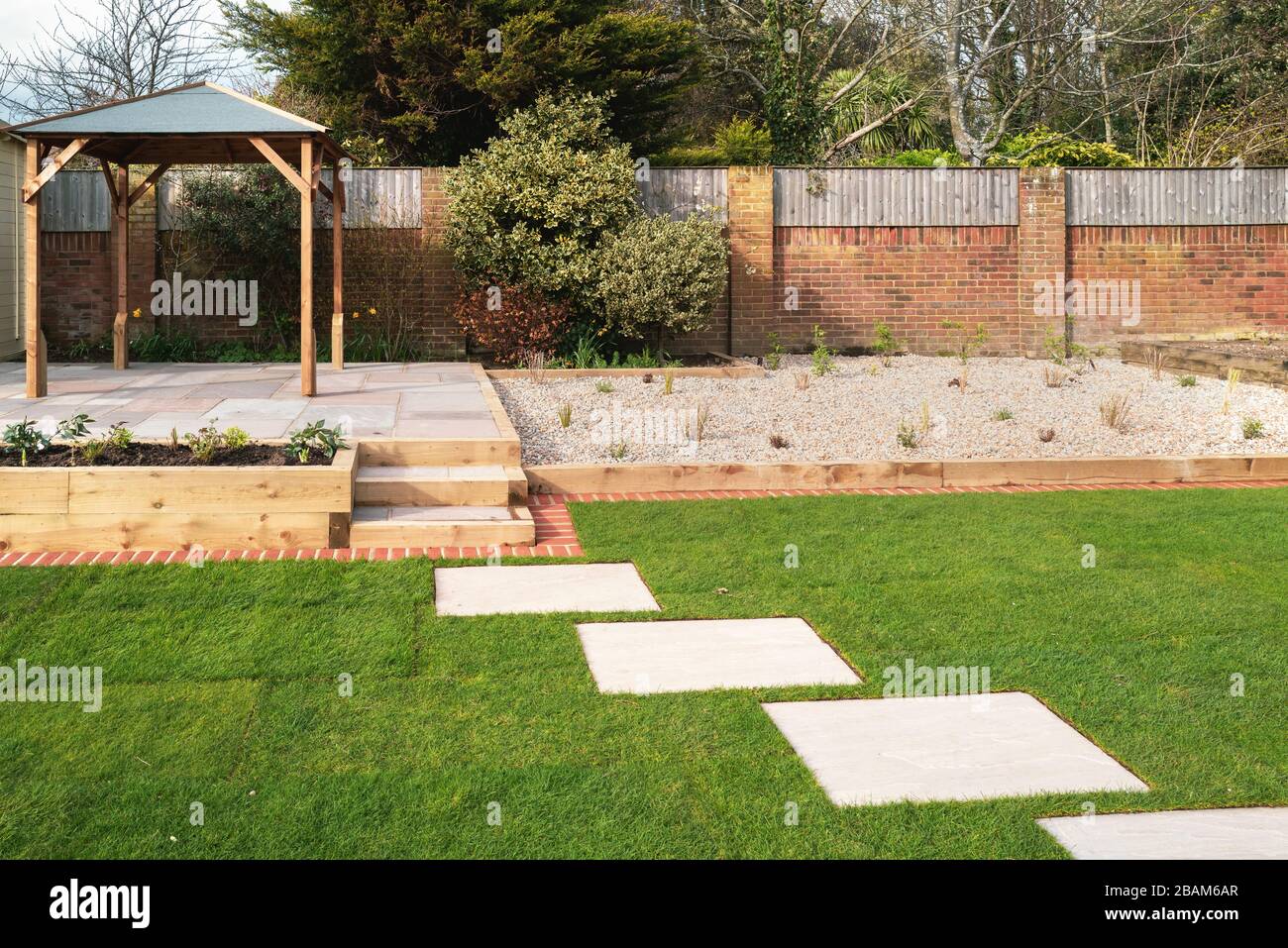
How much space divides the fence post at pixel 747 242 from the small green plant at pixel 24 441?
32.3 ft

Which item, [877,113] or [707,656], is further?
[877,113]

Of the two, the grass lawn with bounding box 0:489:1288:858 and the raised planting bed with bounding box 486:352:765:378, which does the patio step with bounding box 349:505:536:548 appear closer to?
the grass lawn with bounding box 0:489:1288:858

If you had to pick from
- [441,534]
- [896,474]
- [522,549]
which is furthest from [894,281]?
[441,534]

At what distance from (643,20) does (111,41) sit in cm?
1197

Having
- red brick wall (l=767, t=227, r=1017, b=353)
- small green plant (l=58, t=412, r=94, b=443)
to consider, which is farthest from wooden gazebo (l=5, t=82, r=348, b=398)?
red brick wall (l=767, t=227, r=1017, b=353)

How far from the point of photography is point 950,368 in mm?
13867

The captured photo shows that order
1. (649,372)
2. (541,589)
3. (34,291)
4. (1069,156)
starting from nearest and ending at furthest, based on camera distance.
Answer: (541,589) < (34,291) < (649,372) < (1069,156)

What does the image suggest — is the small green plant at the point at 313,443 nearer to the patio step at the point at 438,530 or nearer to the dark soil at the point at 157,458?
the dark soil at the point at 157,458

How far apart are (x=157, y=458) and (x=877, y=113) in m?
20.6

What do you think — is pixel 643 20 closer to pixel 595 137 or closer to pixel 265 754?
pixel 595 137

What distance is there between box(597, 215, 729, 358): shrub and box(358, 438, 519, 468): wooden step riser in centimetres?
584

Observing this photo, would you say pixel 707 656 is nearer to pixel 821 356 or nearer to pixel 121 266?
pixel 821 356

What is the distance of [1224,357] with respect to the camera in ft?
42.0
